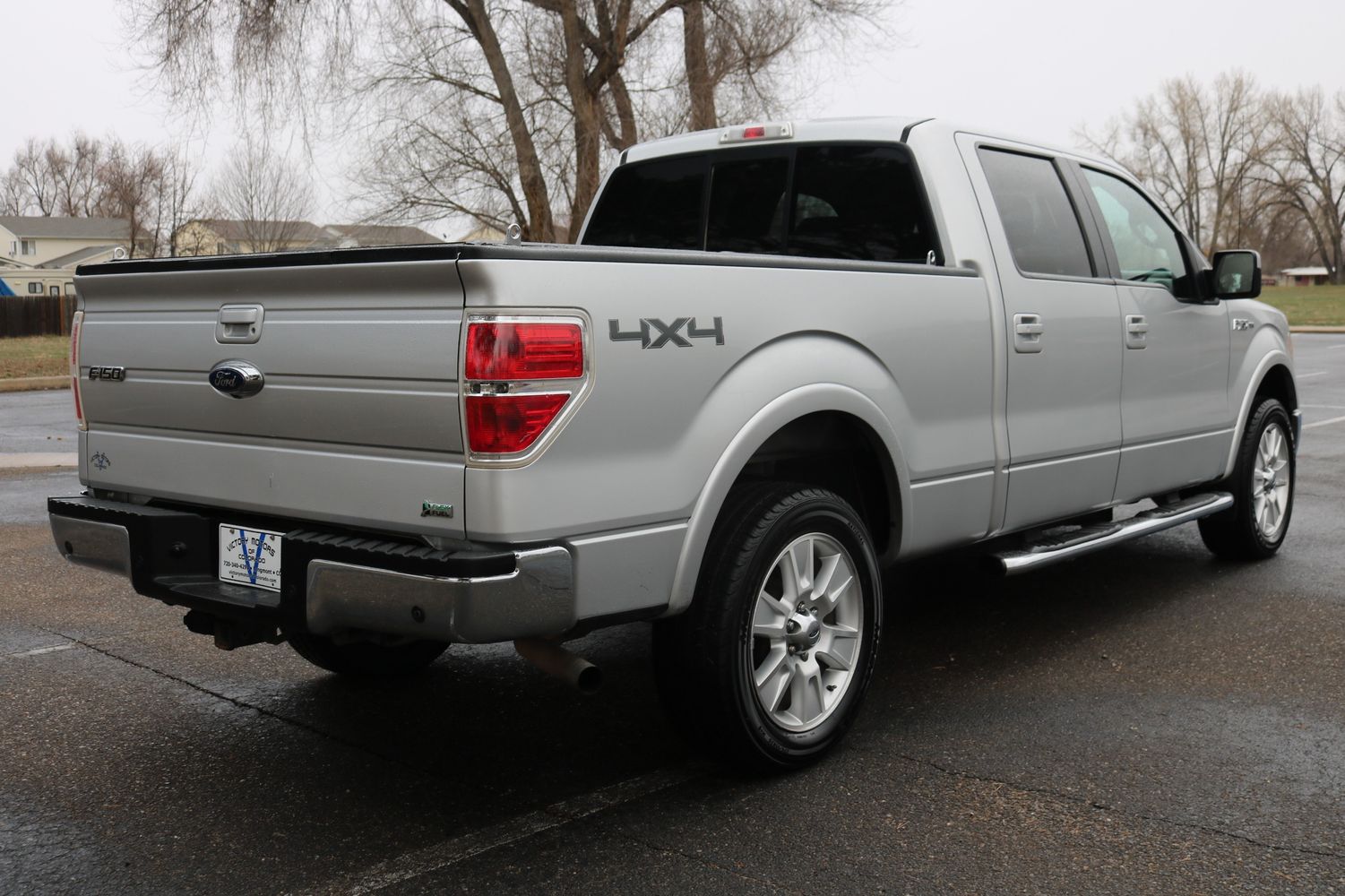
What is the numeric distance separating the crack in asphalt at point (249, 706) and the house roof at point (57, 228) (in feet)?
288

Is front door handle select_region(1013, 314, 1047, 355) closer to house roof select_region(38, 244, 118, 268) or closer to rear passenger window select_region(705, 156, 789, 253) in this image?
rear passenger window select_region(705, 156, 789, 253)

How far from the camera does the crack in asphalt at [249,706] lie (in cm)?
399

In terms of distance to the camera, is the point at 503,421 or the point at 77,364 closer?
the point at 503,421

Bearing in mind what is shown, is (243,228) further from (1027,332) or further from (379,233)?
(1027,332)

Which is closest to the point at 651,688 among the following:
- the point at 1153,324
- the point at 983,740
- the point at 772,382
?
the point at 983,740

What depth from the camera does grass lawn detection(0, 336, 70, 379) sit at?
80.6 feet

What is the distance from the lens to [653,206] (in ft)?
18.2

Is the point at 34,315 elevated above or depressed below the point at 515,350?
above

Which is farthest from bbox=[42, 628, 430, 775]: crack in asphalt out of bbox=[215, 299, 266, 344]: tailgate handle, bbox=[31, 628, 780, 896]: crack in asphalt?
bbox=[215, 299, 266, 344]: tailgate handle

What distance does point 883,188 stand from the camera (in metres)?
4.83

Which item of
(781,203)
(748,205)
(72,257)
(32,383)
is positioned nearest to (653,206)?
(748,205)

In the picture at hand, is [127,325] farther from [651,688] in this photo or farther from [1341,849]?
[1341,849]

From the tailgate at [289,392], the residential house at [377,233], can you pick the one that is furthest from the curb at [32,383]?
the tailgate at [289,392]

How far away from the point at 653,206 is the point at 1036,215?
1578 millimetres
